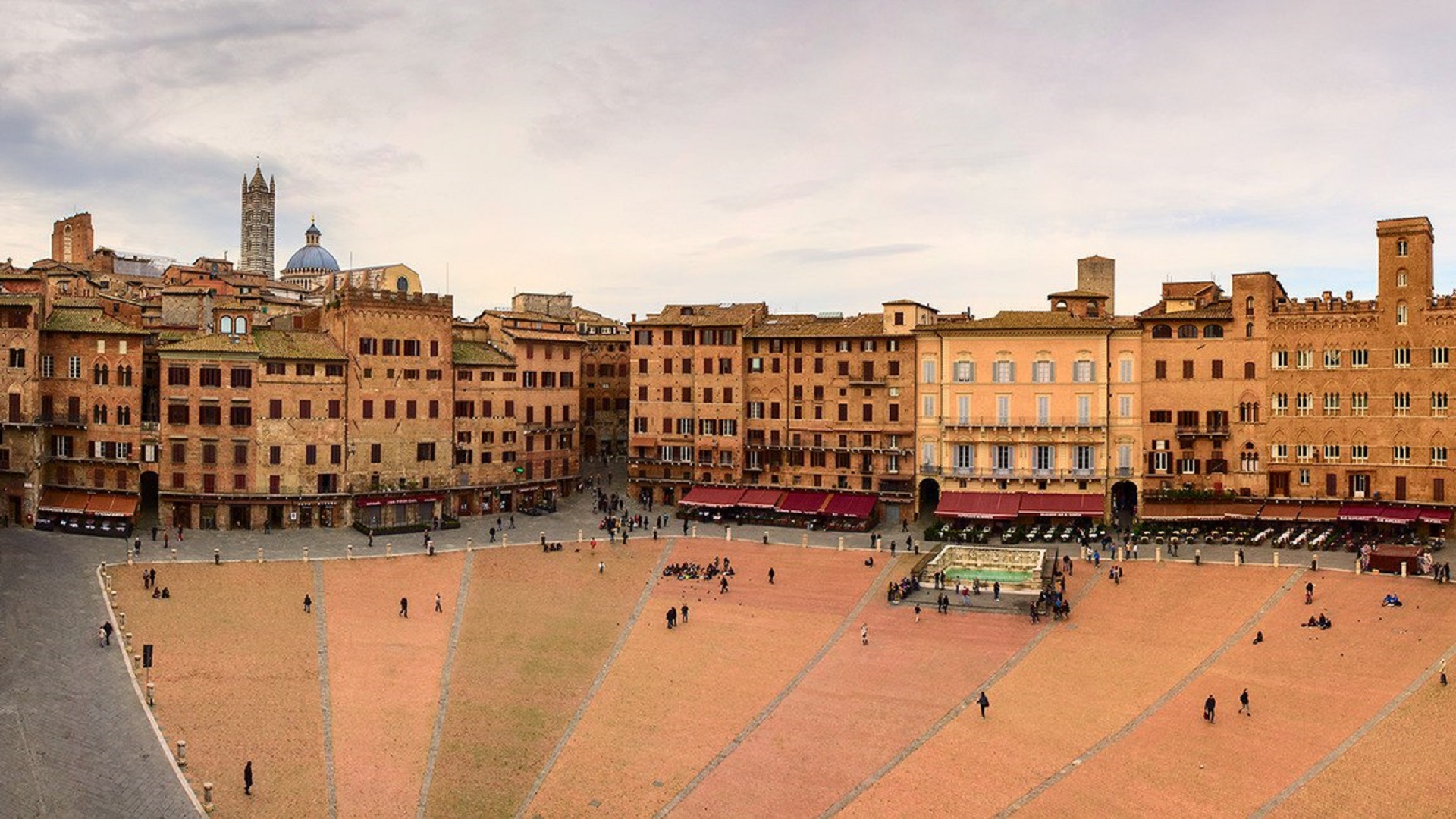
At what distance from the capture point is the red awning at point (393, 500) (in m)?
76.1

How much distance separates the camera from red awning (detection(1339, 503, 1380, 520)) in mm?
69438

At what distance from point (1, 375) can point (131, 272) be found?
2472 inches

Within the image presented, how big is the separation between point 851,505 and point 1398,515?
33227mm

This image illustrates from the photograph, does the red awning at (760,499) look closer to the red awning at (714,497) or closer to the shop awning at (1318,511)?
the red awning at (714,497)

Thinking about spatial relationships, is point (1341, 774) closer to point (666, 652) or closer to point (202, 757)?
point (666, 652)

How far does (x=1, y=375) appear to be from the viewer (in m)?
70.4

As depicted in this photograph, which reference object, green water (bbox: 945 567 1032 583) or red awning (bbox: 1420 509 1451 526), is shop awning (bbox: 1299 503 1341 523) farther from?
green water (bbox: 945 567 1032 583)

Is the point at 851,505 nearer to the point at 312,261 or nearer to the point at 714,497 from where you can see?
the point at 714,497

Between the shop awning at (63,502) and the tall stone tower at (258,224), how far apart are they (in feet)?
374

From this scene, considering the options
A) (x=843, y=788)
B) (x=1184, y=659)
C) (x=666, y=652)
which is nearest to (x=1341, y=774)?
(x=1184, y=659)

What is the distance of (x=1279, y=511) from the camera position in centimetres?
7275

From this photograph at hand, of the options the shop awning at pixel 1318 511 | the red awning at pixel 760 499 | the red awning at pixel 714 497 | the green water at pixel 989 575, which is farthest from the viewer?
the red awning at pixel 714 497

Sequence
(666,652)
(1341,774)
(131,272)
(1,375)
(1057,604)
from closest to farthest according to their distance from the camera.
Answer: (1341,774), (666,652), (1057,604), (1,375), (131,272)

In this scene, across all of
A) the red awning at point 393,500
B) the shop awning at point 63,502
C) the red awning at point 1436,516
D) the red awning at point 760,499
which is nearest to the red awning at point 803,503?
the red awning at point 760,499
